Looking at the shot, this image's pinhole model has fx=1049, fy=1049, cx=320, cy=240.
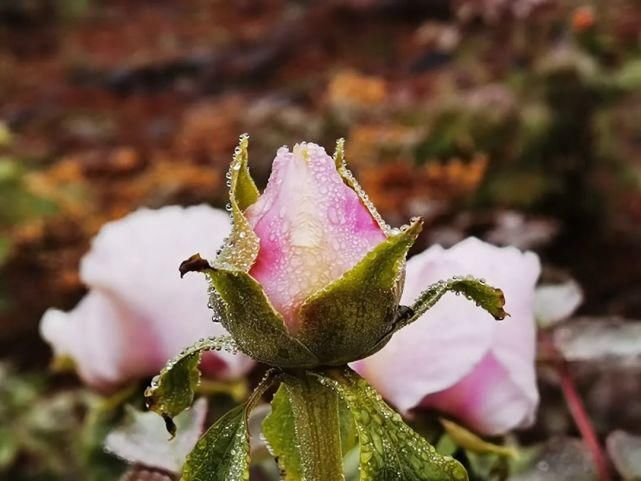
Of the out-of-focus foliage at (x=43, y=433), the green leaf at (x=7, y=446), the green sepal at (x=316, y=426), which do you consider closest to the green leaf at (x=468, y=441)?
the green sepal at (x=316, y=426)

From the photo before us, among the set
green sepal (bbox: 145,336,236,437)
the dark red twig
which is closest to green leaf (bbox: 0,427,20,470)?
the dark red twig

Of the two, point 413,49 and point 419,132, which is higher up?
point 413,49

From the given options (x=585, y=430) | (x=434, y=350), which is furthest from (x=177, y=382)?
(x=585, y=430)

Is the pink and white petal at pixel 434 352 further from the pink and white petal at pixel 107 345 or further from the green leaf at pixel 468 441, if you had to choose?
the pink and white petal at pixel 107 345

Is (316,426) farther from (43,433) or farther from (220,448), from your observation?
(43,433)

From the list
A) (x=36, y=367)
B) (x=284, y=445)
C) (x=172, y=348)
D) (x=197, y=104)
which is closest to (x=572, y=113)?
(x=36, y=367)

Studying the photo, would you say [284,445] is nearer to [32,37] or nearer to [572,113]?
[572,113]
